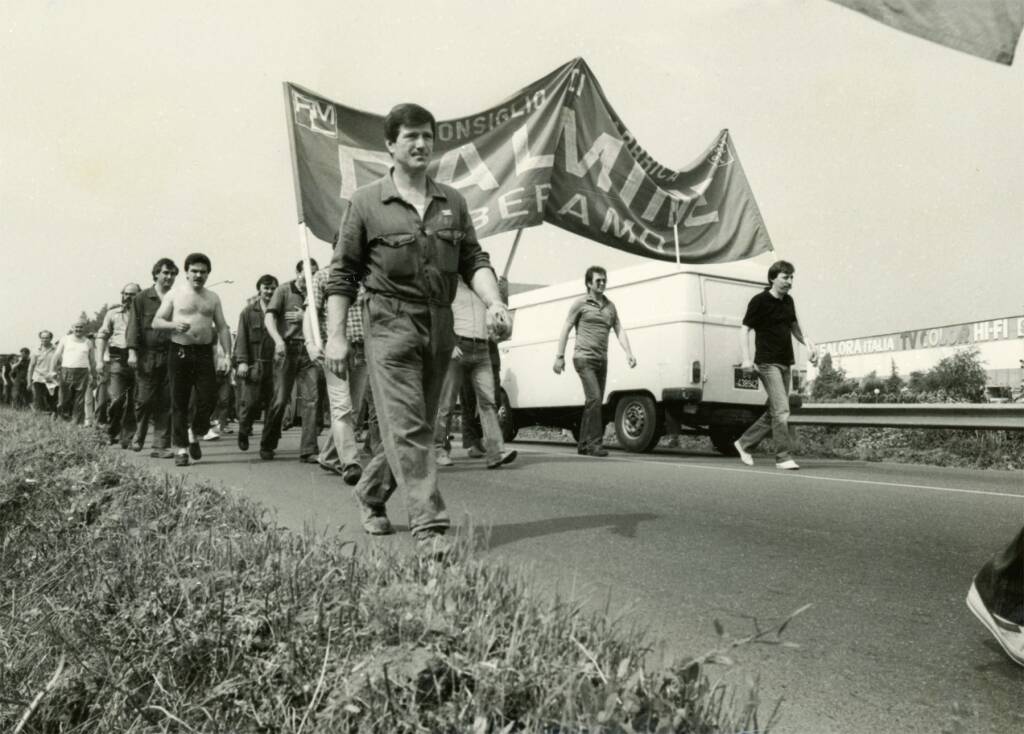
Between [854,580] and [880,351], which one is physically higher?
[880,351]

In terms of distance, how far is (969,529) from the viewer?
5348mm

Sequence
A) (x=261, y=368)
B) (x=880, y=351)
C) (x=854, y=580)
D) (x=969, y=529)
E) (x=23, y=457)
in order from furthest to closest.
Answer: (x=880, y=351), (x=261, y=368), (x=23, y=457), (x=969, y=529), (x=854, y=580)

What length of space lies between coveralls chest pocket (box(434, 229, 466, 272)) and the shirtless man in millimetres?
5420

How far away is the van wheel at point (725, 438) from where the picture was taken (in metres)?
13.0

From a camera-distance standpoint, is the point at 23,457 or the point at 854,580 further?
the point at 23,457

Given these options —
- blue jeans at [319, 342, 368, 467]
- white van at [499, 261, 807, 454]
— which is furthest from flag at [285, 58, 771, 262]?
blue jeans at [319, 342, 368, 467]

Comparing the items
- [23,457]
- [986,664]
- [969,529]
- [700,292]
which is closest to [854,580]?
[986,664]

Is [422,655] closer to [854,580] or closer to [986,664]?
[986,664]

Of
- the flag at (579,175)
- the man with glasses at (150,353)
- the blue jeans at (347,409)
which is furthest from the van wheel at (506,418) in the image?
the blue jeans at (347,409)

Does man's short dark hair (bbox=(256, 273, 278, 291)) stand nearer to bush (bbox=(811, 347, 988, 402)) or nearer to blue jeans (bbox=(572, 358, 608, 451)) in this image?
blue jeans (bbox=(572, 358, 608, 451))

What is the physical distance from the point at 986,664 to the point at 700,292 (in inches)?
368

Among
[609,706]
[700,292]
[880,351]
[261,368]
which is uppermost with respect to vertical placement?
[880,351]

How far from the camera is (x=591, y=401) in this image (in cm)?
1108

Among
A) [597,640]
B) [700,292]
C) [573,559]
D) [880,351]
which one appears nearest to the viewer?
[597,640]
